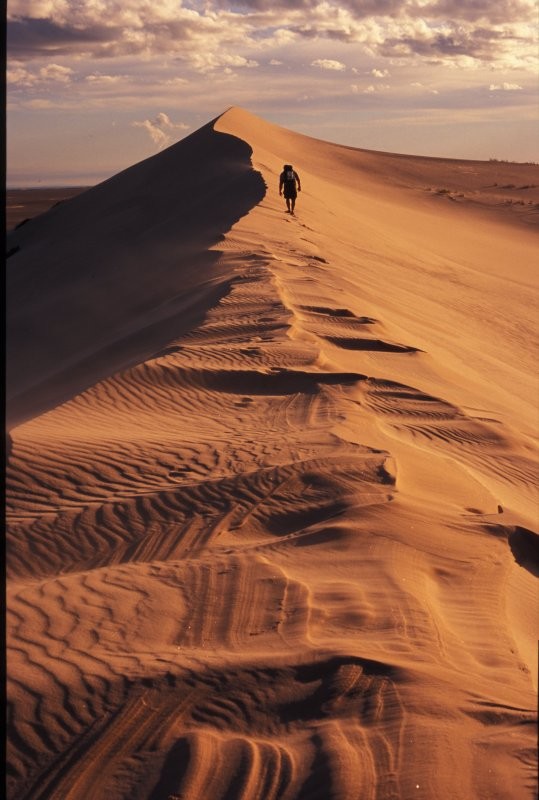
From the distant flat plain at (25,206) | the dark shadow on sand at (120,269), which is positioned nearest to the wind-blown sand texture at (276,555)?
the dark shadow on sand at (120,269)

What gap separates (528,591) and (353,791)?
2.09 meters

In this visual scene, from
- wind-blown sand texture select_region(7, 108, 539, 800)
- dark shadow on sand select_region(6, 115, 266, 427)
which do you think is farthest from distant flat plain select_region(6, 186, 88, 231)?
wind-blown sand texture select_region(7, 108, 539, 800)

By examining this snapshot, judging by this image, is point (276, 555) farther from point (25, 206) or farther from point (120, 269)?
point (25, 206)

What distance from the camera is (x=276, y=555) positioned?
16.8 ft

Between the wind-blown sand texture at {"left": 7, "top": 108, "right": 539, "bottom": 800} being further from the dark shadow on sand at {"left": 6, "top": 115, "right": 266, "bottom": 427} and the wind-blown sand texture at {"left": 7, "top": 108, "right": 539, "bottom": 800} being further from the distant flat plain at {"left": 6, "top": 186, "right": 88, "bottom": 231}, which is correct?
the distant flat plain at {"left": 6, "top": 186, "right": 88, "bottom": 231}

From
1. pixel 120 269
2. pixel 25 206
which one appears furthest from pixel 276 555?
pixel 25 206

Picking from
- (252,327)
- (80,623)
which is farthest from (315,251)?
(80,623)

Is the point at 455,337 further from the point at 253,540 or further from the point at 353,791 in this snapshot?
the point at 353,791

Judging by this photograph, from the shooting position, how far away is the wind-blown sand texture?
3.55 metres

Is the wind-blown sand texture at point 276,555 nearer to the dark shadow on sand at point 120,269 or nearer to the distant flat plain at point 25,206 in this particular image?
the dark shadow on sand at point 120,269

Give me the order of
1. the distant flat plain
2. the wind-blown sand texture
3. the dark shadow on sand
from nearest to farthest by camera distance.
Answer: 1. the wind-blown sand texture
2. the dark shadow on sand
3. the distant flat plain

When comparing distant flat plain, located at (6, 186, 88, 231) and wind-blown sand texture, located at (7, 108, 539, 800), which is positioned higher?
wind-blown sand texture, located at (7, 108, 539, 800)

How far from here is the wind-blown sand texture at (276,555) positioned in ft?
11.6

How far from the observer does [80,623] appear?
15.0 feet
